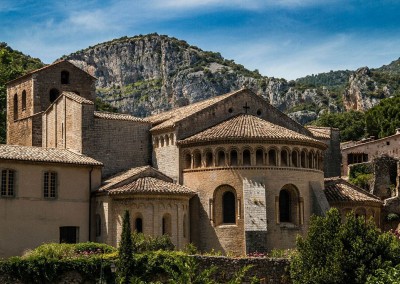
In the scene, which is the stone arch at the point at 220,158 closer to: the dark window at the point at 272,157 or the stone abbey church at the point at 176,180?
the stone abbey church at the point at 176,180

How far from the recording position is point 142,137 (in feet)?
183

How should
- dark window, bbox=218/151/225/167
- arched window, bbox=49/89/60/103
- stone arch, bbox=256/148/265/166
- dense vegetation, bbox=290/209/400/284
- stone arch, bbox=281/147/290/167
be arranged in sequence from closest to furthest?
dense vegetation, bbox=290/209/400/284 → stone arch, bbox=256/148/265/166 → dark window, bbox=218/151/225/167 → stone arch, bbox=281/147/290/167 → arched window, bbox=49/89/60/103

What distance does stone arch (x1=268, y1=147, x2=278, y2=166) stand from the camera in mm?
49750

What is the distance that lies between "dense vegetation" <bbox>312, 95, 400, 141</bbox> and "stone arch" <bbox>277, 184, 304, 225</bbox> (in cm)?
5544

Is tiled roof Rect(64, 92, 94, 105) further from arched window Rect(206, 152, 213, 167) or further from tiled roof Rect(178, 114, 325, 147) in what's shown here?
arched window Rect(206, 152, 213, 167)

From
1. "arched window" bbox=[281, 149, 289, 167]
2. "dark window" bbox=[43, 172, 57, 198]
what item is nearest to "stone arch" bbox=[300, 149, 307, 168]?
"arched window" bbox=[281, 149, 289, 167]

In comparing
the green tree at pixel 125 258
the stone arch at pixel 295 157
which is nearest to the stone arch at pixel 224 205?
the stone arch at pixel 295 157

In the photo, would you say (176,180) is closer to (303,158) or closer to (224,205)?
(224,205)

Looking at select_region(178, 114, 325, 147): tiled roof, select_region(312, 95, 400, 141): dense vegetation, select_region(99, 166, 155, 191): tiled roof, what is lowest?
select_region(99, 166, 155, 191): tiled roof

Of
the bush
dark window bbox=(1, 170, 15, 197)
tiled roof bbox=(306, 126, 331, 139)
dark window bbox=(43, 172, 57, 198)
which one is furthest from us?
tiled roof bbox=(306, 126, 331, 139)

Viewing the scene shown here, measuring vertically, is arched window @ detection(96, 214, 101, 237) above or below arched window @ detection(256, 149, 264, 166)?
below

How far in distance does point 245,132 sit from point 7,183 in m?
16.3

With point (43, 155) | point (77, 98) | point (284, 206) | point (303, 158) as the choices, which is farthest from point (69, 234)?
point (303, 158)

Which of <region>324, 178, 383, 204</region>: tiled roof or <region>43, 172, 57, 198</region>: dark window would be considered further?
<region>324, 178, 383, 204</region>: tiled roof
